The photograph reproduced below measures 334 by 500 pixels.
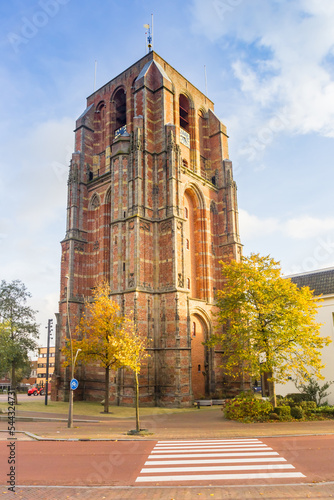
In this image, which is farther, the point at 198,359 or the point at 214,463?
the point at 198,359

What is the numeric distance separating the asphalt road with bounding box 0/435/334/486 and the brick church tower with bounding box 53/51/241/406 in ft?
48.7

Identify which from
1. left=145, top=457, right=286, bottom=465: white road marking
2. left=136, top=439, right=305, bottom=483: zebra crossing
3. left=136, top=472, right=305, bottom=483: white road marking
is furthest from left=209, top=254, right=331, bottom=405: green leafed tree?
left=136, top=472, right=305, bottom=483: white road marking

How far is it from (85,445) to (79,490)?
556 cm

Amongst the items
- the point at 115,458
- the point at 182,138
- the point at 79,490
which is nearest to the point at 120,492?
the point at 79,490

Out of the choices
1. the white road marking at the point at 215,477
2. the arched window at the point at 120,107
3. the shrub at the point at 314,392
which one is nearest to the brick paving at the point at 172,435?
the white road marking at the point at 215,477

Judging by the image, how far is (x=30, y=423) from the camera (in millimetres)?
19844

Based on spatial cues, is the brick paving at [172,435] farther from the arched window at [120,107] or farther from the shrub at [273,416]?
the arched window at [120,107]

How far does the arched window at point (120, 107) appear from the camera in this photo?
40.1 m

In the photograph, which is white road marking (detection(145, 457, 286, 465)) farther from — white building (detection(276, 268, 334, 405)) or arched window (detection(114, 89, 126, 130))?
arched window (detection(114, 89, 126, 130))

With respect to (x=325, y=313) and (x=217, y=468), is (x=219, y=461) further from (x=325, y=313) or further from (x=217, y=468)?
(x=325, y=313)

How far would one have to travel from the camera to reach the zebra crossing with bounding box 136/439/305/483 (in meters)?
8.66

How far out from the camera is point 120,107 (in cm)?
4041

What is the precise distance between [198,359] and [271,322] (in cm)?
1331

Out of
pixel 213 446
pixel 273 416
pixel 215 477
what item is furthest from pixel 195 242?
pixel 215 477
